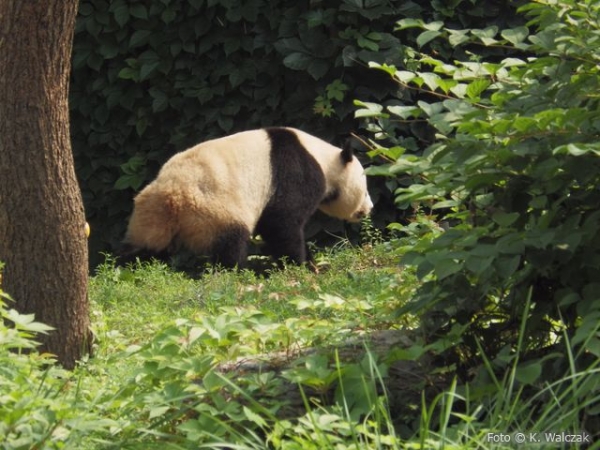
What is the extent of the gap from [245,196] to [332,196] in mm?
1474

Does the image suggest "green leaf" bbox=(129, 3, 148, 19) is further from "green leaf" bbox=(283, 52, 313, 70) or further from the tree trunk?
the tree trunk

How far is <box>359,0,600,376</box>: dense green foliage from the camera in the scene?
336cm

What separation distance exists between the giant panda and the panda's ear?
1 centimetres

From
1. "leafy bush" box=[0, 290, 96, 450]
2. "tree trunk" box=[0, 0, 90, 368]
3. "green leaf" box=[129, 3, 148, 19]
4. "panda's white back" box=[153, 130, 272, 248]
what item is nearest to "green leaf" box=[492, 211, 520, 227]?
"leafy bush" box=[0, 290, 96, 450]

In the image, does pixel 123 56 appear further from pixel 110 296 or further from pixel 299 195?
pixel 110 296

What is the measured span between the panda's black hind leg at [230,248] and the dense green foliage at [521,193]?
381 centimetres

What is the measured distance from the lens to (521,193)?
3.66 metres

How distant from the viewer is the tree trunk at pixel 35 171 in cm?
461

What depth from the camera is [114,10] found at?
9336 millimetres

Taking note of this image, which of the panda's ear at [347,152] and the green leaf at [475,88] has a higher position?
the green leaf at [475,88]

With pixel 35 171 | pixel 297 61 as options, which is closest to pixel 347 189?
pixel 297 61

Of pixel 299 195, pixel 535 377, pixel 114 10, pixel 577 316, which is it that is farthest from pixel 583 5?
pixel 114 10

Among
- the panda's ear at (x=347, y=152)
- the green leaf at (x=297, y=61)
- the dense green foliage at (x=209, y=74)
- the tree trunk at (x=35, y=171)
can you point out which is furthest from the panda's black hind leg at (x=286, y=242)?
the tree trunk at (x=35, y=171)

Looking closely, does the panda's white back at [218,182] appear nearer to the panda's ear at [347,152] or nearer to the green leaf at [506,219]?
the panda's ear at [347,152]
